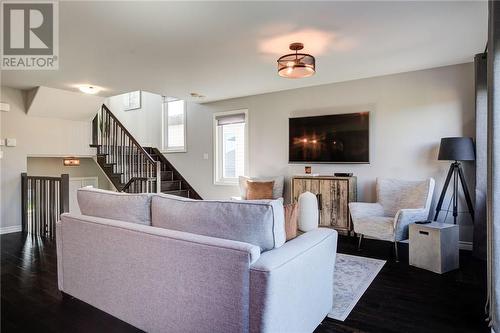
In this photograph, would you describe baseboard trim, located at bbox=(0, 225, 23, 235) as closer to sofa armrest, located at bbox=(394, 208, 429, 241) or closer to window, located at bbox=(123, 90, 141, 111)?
window, located at bbox=(123, 90, 141, 111)

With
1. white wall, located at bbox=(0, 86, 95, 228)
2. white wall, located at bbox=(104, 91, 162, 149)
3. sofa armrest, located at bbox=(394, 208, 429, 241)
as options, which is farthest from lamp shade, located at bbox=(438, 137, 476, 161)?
white wall, located at bbox=(0, 86, 95, 228)

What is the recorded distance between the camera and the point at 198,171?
6484 mm

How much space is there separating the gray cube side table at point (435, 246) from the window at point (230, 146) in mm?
3321

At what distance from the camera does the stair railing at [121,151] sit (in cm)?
606

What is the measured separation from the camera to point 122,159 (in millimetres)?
6195

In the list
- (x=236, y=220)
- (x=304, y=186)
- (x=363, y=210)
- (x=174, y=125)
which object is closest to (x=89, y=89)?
(x=174, y=125)

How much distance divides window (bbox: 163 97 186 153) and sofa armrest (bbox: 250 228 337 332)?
16.9 feet

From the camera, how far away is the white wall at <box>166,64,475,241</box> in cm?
395

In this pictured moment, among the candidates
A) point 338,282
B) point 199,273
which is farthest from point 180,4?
point 338,282

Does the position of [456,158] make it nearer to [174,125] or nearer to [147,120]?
[174,125]

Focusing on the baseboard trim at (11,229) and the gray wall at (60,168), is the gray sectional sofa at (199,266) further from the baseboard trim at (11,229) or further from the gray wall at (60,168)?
the gray wall at (60,168)

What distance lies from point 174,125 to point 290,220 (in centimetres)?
555

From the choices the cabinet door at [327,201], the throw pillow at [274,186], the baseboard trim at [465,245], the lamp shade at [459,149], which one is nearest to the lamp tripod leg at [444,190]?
the lamp shade at [459,149]

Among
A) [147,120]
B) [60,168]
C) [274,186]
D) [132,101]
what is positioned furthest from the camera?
[132,101]
